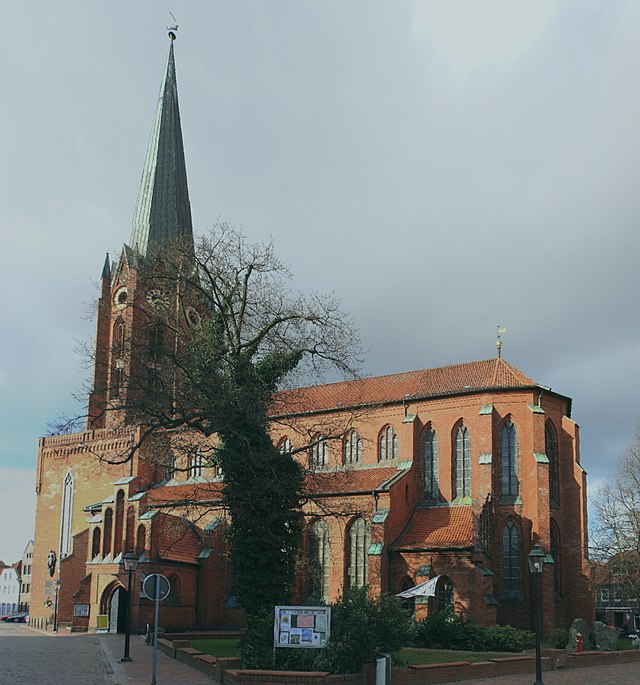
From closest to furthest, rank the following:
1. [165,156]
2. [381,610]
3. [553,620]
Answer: [381,610], [553,620], [165,156]

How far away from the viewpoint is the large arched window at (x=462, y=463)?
42969 millimetres

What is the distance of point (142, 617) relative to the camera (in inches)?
1615

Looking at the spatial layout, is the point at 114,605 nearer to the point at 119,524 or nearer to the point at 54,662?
the point at 119,524

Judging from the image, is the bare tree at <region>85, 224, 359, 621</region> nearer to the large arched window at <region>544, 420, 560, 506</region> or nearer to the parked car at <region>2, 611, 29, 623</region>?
the large arched window at <region>544, 420, 560, 506</region>

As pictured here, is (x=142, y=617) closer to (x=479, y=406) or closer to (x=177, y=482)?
(x=177, y=482)

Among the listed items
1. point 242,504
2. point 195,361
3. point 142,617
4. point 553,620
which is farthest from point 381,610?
point 142,617

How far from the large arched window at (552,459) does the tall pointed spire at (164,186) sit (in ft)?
91.0

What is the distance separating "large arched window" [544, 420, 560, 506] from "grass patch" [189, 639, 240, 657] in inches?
715

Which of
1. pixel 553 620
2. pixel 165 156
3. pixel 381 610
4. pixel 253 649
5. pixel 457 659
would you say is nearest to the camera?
pixel 381 610

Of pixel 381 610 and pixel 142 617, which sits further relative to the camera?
pixel 142 617

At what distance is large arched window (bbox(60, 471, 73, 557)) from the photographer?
55.0 metres

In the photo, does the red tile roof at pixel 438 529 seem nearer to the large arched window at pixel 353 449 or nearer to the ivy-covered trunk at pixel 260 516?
the large arched window at pixel 353 449

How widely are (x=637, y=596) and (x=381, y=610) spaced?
29.9 m

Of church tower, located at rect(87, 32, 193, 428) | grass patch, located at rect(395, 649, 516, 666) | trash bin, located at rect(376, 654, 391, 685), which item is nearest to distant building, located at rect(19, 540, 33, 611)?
church tower, located at rect(87, 32, 193, 428)
